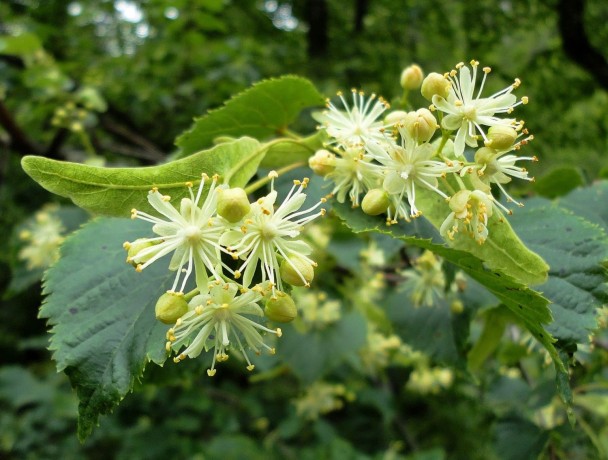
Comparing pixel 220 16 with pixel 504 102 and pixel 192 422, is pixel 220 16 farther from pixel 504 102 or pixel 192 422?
pixel 504 102

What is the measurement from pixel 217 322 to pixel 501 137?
18.6 inches

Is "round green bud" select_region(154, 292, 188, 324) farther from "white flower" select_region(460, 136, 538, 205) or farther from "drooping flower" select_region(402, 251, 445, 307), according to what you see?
"drooping flower" select_region(402, 251, 445, 307)

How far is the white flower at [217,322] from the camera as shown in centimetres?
68

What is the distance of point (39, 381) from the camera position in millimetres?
3348

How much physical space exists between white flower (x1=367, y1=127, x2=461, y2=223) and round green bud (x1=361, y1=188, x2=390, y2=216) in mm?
11

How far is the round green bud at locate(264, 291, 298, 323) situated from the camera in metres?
0.69

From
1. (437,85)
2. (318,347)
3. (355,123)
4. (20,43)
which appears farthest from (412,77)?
(20,43)

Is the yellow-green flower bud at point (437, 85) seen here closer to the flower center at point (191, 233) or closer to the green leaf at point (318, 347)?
the flower center at point (191, 233)

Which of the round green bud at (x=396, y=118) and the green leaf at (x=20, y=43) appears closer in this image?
the round green bud at (x=396, y=118)

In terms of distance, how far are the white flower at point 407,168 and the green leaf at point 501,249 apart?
33 millimetres

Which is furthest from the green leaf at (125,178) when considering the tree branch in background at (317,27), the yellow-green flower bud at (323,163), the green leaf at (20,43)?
the tree branch in background at (317,27)

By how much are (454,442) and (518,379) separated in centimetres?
198

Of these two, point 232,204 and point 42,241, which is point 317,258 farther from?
point 232,204

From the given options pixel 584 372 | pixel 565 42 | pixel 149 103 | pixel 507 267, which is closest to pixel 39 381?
pixel 149 103
